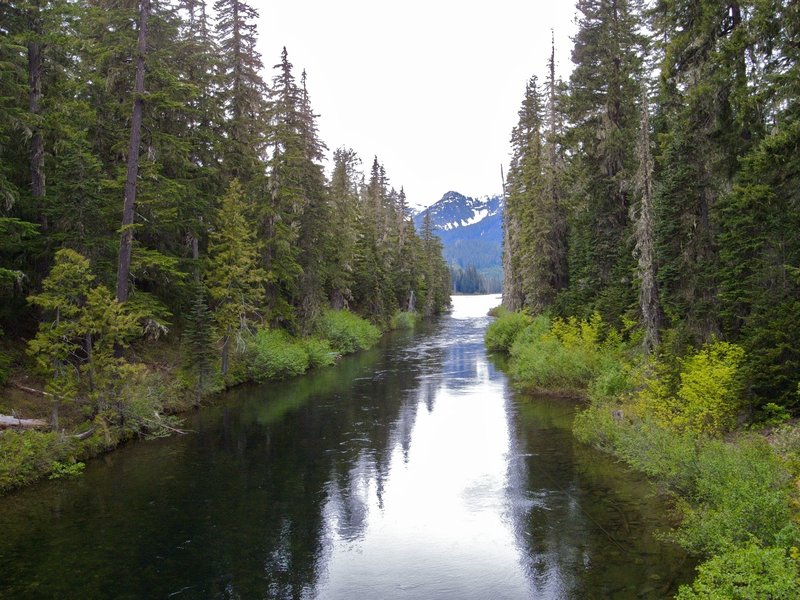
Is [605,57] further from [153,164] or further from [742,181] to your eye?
[153,164]

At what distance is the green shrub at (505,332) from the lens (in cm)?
4006

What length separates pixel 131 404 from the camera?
62.0ft

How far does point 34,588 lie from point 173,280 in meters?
17.4

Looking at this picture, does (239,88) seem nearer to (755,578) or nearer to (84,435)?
(84,435)

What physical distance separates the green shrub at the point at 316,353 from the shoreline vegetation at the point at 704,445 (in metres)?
15.4

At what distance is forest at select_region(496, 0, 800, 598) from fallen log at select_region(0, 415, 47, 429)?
663 inches

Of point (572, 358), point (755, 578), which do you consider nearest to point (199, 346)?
point (572, 358)

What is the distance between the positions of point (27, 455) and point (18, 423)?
1.90 meters

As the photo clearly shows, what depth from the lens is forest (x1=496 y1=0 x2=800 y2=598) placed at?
10008mm

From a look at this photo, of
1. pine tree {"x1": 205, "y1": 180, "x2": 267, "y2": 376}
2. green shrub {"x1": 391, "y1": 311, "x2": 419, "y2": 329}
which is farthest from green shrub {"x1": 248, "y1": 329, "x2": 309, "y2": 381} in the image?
green shrub {"x1": 391, "y1": 311, "x2": 419, "y2": 329}

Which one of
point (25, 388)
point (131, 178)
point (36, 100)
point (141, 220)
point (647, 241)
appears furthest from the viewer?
point (141, 220)

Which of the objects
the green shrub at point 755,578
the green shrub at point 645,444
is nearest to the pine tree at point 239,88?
the green shrub at point 645,444

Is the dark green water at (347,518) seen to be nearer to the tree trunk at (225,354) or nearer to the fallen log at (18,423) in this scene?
the fallen log at (18,423)

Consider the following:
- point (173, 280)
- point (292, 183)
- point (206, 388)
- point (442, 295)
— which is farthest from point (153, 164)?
point (442, 295)
